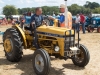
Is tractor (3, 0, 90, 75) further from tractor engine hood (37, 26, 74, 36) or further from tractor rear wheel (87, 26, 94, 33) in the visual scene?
tractor rear wheel (87, 26, 94, 33)

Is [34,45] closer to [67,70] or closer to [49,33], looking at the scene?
[49,33]

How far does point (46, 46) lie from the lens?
6.23 meters

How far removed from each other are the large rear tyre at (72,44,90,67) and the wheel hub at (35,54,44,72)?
1212 millimetres

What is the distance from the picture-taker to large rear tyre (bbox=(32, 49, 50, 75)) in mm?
5270

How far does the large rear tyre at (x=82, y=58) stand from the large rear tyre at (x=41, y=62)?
1.22 meters

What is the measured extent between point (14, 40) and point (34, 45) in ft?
2.16

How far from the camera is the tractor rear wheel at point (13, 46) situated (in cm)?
659

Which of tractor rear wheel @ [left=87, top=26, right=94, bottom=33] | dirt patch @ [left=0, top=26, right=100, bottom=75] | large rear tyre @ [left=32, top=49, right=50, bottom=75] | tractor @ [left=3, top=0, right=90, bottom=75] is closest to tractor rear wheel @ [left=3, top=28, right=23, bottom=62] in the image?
tractor @ [left=3, top=0, right=90, bottom=75]

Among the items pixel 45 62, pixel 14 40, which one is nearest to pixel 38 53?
pixel 45 62

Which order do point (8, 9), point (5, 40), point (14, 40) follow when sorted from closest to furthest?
point (14, 40), point (5, 40), point (8, 9)

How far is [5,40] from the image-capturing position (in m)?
7.18

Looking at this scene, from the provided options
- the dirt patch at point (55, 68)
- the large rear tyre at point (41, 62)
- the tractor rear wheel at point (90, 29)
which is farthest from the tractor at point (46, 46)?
the tractor rear wheel at point (90, 29)

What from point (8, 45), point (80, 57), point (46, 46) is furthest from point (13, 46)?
point (80, 57)

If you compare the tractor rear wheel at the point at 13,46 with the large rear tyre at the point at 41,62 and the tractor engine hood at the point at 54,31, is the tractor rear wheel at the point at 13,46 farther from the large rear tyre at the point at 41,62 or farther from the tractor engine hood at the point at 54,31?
the large rear tyre at the point at 41,62
